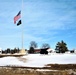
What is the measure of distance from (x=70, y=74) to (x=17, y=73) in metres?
3.17

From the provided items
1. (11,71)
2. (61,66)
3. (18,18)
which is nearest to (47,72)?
(11,71)

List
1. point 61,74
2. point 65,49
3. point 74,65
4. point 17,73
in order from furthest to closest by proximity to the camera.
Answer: point 65,49
point 74,65
point 17,73
point 61,74

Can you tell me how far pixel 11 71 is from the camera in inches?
588

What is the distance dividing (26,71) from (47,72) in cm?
134

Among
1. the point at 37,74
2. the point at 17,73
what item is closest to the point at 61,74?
the point at 37,74

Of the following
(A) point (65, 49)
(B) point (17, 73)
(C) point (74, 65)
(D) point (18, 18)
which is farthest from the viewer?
(A) point (65, 49)

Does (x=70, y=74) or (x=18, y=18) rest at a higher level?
(x=18, y=18)

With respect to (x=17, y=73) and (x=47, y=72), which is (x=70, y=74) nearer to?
(x=47, y=72)

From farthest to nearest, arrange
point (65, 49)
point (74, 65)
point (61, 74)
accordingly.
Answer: point (65, 49), point (74, 65), point (61, 74)

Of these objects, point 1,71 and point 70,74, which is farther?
point 1,71

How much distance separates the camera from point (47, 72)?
45.1ft

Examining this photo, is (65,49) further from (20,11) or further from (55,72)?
(55,72)

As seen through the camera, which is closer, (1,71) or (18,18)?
(1,71)

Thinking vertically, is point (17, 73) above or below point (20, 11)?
below
